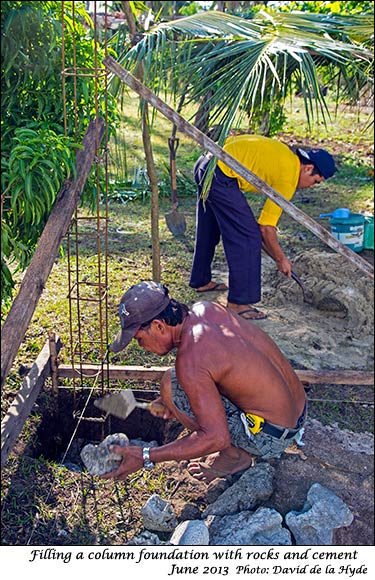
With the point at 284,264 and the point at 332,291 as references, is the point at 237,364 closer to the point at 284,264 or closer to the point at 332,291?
the point at 284,264

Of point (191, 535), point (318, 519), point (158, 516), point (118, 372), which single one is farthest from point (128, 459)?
point (118, 372)

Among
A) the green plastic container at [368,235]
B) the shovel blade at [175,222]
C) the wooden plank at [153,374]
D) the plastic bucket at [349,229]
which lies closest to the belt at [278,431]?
the wooden plank at [153,374]

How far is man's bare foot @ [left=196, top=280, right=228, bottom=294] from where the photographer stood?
18.2 feet

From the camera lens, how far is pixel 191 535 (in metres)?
2.92

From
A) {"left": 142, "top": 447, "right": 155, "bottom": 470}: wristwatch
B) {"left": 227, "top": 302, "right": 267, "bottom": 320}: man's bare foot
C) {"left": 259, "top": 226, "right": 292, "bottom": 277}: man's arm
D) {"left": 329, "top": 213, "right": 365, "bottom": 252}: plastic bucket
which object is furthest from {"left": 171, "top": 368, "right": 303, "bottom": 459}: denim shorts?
Result: {"left": 329, "top": 213, "right": 365, "bottom": 252}: plastic bucket

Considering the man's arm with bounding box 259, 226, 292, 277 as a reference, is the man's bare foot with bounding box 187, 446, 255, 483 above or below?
below

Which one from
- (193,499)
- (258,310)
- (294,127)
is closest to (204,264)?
(258,310)

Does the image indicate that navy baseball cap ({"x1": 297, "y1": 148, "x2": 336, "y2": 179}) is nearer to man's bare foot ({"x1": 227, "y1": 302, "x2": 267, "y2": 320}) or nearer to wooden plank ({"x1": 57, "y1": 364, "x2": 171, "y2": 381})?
man's bare foot ({"x1": 227, "y1": 302, "x2": 267, "y2": 320})

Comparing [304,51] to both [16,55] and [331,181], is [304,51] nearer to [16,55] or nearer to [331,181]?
[16,55]

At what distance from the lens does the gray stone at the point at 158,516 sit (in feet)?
10.1

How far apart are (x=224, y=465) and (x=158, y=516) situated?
1.66 ft

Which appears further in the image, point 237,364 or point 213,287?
point 213,287

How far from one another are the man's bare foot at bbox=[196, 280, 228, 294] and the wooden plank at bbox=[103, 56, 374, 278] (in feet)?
7.70
